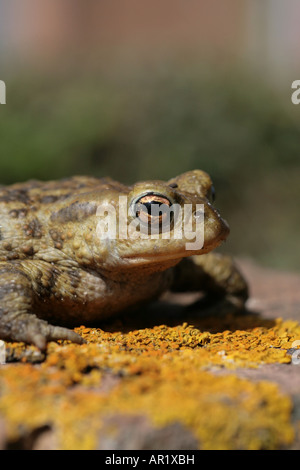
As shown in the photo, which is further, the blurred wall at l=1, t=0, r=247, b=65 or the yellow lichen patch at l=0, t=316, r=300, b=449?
the blurred wall at l=1, t=0, r=247, b=65

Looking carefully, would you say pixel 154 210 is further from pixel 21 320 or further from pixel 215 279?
pixel 215 279

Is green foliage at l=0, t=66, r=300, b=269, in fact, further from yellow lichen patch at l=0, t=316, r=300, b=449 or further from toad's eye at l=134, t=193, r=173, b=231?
yellow lichen patch at l=0, t=316, r=300, b=449

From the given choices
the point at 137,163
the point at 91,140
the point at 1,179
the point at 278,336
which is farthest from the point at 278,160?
the point at 278,336

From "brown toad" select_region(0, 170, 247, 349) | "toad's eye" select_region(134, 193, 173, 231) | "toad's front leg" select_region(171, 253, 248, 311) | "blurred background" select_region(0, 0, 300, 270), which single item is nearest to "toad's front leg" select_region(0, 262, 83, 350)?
"brown toad" select_region(0, 170, 247, 349)

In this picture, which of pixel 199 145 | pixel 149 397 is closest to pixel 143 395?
pixel 149 397

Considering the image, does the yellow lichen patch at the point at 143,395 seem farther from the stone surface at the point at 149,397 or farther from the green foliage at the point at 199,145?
the green foliage at the point at 199,145

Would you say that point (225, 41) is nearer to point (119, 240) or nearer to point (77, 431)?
point (119, 240)

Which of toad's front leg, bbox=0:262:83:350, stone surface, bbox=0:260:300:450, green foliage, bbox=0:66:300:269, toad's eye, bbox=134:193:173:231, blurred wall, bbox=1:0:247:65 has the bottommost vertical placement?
stone surface, bbox=0:260:300:450
